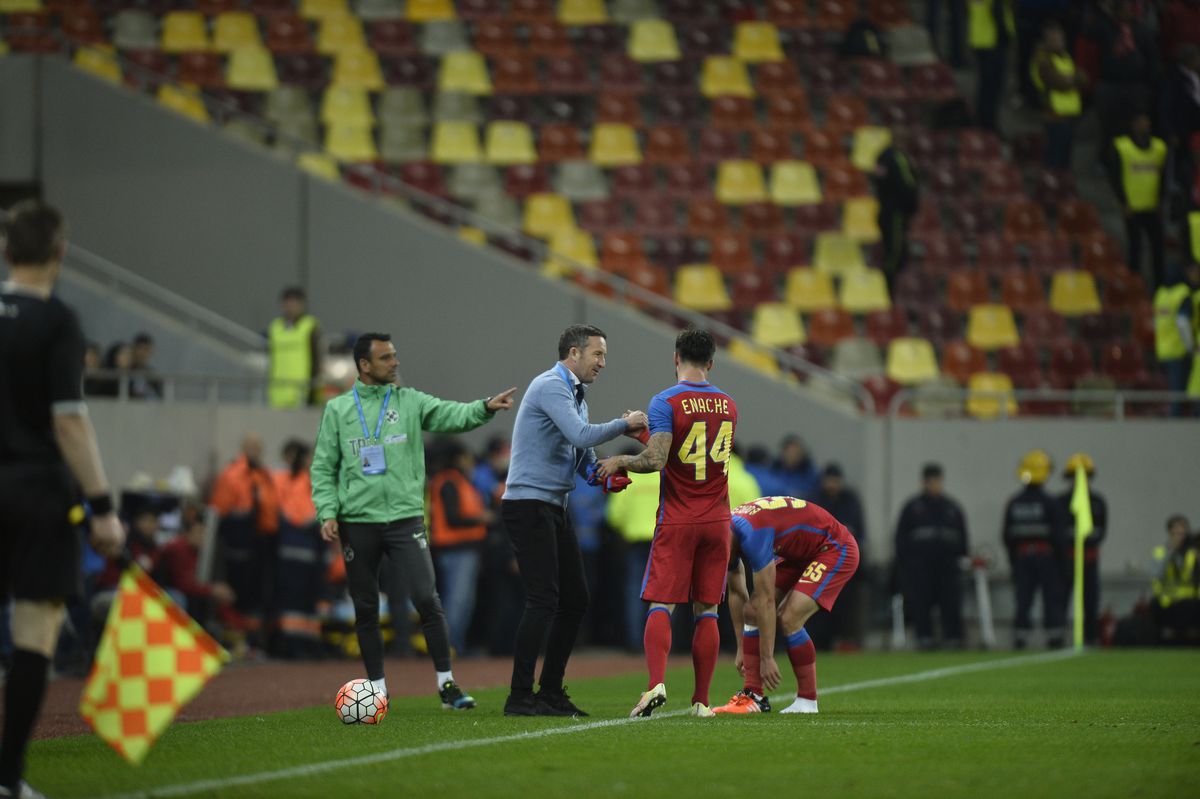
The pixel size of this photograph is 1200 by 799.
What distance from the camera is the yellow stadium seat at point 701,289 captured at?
914 inches

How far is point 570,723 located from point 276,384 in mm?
10027

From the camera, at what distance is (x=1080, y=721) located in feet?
31.9

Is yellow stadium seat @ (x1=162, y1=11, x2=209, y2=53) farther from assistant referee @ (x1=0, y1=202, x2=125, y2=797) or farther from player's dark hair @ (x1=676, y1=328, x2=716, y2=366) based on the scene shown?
assistant referee @ (x1=0, y1=202, x2=125, y2=797)

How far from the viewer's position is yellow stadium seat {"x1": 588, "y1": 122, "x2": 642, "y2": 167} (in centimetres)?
2461

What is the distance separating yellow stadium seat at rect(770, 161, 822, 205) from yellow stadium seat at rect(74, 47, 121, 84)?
28.0 ft

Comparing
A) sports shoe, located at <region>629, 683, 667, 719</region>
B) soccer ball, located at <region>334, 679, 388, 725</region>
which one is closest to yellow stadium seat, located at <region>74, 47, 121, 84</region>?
soccer ball, located at <region>334, 679, 388, 725</region>

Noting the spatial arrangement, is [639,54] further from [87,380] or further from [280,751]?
[280,751]

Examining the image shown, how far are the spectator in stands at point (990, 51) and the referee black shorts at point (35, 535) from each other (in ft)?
68.3

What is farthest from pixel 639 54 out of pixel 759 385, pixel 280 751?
pixel 280 751

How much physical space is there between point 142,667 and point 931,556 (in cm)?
1361

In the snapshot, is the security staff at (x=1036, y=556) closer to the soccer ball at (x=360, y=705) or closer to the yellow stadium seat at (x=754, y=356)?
the yellow stadium seat at (x=754, y=356)

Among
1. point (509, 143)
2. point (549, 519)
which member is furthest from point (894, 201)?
point (549, 519)

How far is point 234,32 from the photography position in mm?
25172

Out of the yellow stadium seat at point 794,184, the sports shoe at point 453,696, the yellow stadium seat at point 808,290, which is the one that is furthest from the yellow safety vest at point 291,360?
the sports shoe at point 453,696
